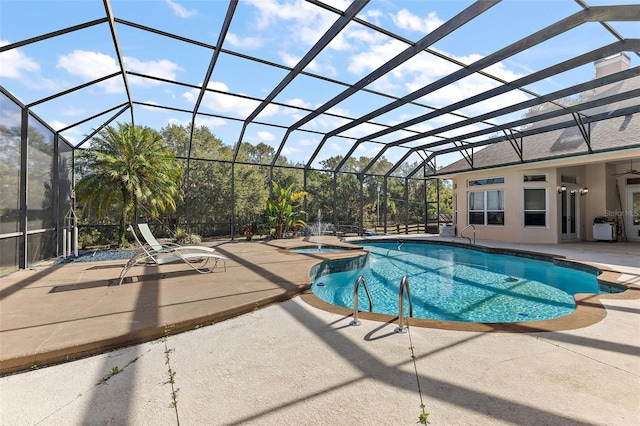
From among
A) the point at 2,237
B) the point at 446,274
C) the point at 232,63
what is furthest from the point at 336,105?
the point at 2,237

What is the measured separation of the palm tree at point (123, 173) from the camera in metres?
10.2

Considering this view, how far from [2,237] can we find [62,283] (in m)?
1.87

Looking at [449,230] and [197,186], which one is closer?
[449,230]

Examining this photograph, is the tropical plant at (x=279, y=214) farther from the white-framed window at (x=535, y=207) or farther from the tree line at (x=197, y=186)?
the white-framed window at (x=535, y=207)

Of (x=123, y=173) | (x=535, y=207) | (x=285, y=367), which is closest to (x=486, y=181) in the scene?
(x=535, y=207)

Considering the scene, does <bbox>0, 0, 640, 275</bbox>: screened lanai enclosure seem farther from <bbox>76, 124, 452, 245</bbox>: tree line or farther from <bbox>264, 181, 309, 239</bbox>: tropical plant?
<bbox>264, 181, 309, 239</bbox>: tropical plant

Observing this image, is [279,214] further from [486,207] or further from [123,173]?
[486,207]

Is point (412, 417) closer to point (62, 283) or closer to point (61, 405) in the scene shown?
point (61, 405)

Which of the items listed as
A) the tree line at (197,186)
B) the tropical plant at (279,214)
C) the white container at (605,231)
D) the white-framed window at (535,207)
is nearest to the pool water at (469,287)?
the white-framed window at (535,207)

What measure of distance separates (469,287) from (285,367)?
18.6 feet

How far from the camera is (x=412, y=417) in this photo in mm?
2008

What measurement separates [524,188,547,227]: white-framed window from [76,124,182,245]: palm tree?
14534mm

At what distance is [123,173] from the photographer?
33.8 feet

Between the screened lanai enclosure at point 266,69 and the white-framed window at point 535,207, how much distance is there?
8.79 ft
